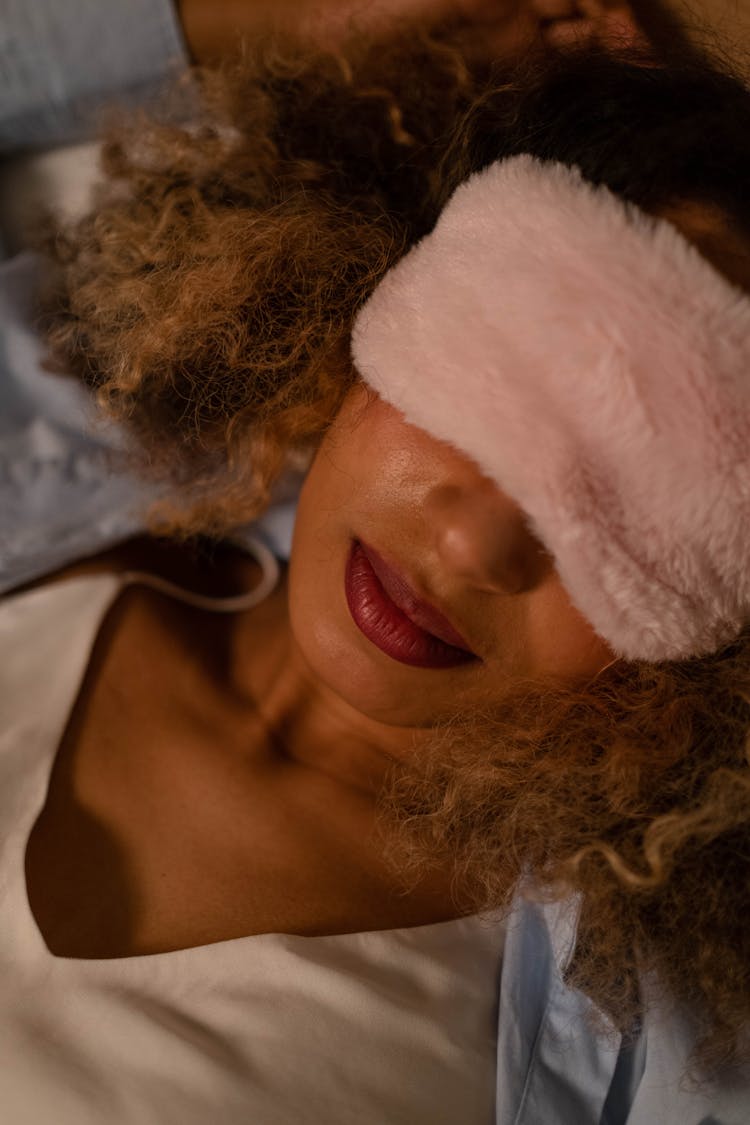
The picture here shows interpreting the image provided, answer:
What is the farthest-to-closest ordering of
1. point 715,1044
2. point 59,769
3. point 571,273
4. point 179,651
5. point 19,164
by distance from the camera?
point 19,164, point 179,651, point 59,769, point 715,1044, point 571,273

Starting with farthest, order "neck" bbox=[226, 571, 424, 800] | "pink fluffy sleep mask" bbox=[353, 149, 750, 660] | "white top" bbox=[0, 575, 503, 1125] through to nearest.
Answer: "neck" bbox=[226, 571, 424, 800]
"white top" bbox=[0, 575, 503, 1125]
"pink fluffy sleep mask" bbox=[353, 149, 750, 660]

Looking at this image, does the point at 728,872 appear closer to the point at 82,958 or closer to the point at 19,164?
the point at 82,958

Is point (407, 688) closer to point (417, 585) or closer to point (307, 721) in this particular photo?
point (417, 585)

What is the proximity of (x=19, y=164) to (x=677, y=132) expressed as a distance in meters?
0.74

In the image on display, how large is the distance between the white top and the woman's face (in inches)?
8.1

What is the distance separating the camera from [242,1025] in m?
0.73

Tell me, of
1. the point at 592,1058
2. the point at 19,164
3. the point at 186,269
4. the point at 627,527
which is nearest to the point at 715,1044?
the point at 592,1058

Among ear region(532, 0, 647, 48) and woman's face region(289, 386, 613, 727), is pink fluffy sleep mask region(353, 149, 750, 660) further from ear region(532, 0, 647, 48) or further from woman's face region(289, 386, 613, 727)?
ear region(532, 0, 647, 48)

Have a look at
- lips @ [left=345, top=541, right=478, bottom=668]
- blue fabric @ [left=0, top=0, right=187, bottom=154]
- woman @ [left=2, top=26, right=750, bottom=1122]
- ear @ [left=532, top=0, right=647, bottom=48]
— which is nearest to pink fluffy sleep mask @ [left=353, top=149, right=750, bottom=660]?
woman @ [left=2, top=26, right=750, bottom=1122]

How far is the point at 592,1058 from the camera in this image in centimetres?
80

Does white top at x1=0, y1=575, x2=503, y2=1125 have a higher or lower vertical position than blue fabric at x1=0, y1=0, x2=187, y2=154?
lower

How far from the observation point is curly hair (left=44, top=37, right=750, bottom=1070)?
70cm

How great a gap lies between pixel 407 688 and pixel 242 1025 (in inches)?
11.2

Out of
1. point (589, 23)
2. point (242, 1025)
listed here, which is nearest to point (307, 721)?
point (242, 1025)
